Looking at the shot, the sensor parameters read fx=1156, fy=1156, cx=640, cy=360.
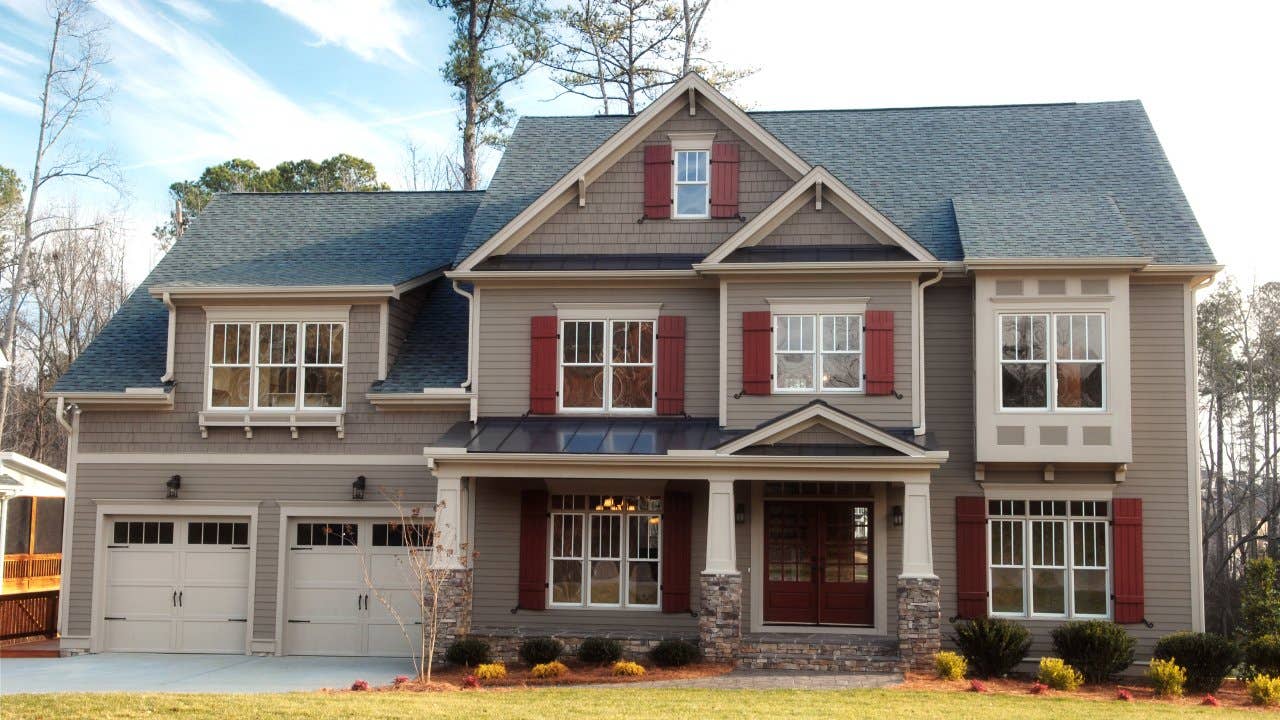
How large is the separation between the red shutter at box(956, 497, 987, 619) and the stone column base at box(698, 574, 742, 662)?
3601 mm

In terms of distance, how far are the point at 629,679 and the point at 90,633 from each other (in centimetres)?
939

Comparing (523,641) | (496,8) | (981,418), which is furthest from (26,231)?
(981,418)

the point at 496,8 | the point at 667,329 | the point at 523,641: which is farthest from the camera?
the point at 496,8

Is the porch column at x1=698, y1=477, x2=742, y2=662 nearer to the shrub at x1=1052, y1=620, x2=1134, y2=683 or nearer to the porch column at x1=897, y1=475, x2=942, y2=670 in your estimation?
the porch column at x1=897, y1=475, x2=942, y2=670

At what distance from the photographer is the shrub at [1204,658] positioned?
15508 millimetres

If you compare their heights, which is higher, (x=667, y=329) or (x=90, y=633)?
(x=667, y=329)

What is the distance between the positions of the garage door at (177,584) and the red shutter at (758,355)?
28.3ft

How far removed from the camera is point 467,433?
1772 cm

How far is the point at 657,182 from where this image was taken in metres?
18.7

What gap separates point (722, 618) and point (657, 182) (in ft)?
23.0

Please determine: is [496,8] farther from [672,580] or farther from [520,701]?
[520,701]

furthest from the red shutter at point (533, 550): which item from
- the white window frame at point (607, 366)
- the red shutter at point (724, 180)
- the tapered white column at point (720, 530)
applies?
the red shutter at point (724, 180)

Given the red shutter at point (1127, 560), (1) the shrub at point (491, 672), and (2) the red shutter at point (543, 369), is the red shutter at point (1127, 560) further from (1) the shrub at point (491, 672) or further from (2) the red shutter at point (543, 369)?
(1) the shrub at point (491, 672)

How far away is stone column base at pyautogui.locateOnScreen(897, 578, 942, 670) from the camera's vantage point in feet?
51.7
